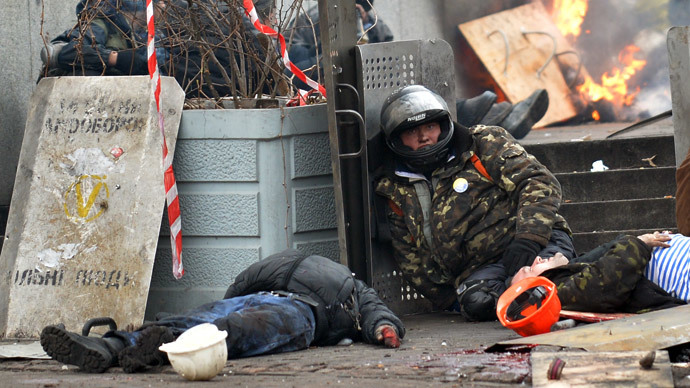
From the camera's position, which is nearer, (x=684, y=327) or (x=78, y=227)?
(x=684, y=327)

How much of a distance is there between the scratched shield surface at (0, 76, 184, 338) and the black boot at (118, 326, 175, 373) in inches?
58.5

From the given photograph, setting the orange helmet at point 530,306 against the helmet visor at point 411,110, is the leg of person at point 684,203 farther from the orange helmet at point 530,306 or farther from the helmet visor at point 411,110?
the helmet visor at point 411,110

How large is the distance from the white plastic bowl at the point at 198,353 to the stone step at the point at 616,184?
4.99 m

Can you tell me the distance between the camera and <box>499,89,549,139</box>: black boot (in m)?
11.1

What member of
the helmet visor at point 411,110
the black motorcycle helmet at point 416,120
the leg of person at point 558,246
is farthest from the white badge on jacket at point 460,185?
the leg of person at point 558,246

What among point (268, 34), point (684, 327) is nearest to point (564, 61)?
point (268, 34)

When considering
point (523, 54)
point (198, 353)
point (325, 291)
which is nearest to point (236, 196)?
point (325, 291)

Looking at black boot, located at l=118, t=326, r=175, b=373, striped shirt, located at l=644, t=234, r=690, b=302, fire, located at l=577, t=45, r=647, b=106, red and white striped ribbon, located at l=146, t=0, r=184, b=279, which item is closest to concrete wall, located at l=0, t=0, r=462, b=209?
red and white striped ribbon, located at l=146, t=0, r=184, b=279

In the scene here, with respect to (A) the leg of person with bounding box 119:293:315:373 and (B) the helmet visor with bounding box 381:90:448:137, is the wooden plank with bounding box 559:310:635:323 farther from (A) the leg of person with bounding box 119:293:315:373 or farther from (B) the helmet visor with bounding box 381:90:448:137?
(B) the helmet visor with bounding box 381:90:448:137

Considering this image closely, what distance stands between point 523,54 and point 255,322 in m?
9.53

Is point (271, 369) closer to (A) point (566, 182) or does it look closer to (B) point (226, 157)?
(B) point (226, 157)

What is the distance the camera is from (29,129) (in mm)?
7125

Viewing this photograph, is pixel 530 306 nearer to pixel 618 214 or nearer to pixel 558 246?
pixel 558 246

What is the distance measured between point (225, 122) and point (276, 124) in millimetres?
324
